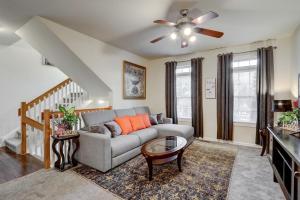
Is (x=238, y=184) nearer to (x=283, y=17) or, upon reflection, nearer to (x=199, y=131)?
(x=199, y=131)

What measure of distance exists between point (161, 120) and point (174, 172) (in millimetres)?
2101

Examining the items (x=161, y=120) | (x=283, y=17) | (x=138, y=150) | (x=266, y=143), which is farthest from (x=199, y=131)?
(x=283, y=17)

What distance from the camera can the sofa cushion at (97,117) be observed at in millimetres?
3117

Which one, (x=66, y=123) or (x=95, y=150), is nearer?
(x=95, y=150)

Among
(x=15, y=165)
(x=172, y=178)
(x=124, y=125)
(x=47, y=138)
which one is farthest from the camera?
(x=124, y=125)

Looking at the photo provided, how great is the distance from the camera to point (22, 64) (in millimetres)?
4492

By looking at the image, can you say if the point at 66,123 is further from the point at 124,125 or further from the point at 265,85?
the point at 265,85

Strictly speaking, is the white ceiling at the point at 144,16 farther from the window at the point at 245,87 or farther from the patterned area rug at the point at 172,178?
the patterned area rug at the point at 172,178

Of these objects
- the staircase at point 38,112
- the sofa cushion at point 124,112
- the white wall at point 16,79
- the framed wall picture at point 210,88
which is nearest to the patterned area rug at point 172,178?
the sofa cushion at point 124,112

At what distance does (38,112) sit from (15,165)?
1399 mm

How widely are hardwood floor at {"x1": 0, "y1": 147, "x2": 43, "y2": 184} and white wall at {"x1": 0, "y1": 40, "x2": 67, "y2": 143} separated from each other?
3.84ft

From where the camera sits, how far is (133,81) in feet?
16.1

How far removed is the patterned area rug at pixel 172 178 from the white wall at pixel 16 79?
3068mm

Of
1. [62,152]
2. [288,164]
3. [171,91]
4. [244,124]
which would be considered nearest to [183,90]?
[171,91]
